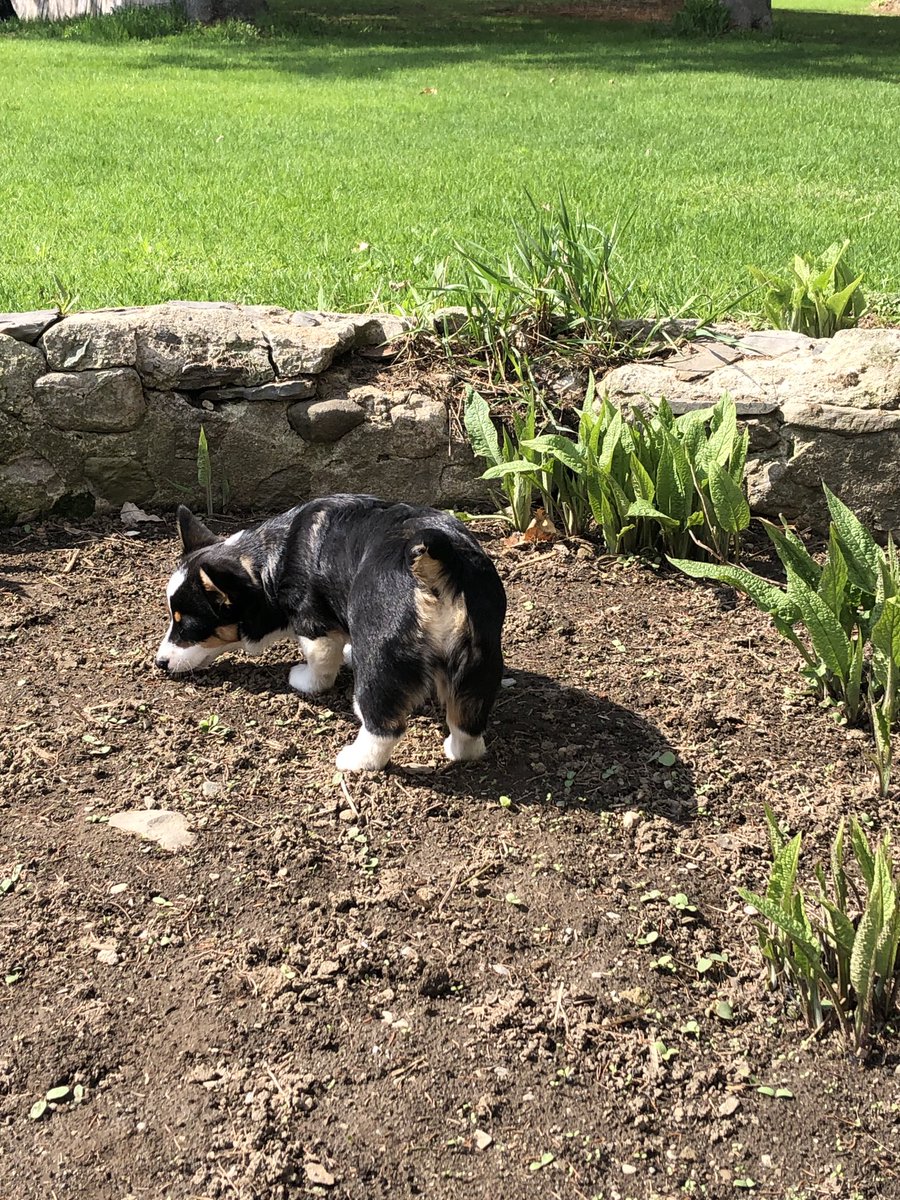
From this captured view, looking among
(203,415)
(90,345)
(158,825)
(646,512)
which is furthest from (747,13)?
(158,825)

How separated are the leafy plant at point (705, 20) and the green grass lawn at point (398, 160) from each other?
233 cm

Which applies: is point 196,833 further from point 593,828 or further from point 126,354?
point 126,354

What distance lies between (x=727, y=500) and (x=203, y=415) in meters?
2.36

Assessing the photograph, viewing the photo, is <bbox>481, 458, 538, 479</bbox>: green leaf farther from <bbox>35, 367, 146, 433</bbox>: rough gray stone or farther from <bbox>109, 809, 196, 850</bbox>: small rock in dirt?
<bbox>109, 809, 196, 850</bbox>: small rock in dirt

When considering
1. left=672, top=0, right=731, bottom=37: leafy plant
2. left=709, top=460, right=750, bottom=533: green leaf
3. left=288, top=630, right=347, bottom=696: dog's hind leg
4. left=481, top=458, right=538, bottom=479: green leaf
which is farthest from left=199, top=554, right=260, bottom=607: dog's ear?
left=672, top=0, right=731, bottom=37: leafy plant

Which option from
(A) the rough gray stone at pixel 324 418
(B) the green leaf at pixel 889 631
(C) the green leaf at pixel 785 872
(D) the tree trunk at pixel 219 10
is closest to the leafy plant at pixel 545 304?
(A) the rough gray stone at pixel 324 418

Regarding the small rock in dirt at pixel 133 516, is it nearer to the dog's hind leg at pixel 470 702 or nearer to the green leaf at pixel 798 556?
the dog's hind leg at pixel 470 702

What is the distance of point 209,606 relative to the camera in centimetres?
399

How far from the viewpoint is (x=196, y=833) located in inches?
132

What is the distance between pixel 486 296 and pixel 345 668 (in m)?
2.18

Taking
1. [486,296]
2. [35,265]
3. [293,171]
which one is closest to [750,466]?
[486,296]

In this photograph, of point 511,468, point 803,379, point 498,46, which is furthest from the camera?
point 498,46

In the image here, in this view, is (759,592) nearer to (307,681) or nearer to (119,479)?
(307,681)

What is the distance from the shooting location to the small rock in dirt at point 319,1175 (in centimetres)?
235
